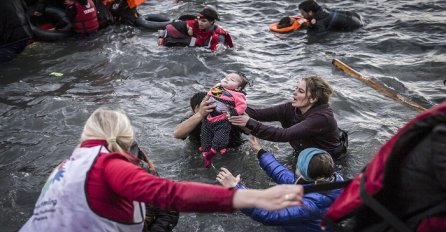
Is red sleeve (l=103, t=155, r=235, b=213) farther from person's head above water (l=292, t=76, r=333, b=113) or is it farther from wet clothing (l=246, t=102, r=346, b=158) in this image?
person's head above water (l=292, t=76, r=333, b=113)

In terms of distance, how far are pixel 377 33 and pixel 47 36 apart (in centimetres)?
827

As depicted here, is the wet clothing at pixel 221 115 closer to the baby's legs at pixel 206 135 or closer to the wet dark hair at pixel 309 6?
the baby's legs at pixel 206 135

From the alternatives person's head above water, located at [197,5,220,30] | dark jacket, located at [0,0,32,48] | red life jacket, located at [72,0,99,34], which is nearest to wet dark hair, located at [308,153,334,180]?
person's head above water, located at [197,5,220,30]

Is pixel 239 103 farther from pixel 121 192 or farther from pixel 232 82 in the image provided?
pixel 121 192

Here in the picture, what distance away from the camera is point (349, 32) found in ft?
36.0

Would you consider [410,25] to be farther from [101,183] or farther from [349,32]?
[101,183]

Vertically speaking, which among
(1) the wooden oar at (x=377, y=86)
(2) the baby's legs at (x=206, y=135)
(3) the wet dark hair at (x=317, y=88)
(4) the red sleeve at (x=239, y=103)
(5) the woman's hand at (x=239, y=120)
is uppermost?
(3) the wet dark hair at (x=317, y=88)

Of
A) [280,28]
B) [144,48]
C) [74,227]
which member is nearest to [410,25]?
[280,28]

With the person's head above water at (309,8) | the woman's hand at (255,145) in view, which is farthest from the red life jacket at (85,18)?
the woman's hand at (255,145)

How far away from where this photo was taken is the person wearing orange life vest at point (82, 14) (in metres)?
10.6

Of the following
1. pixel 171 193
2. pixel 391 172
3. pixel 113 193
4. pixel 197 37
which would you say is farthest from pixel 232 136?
pixel 197 37

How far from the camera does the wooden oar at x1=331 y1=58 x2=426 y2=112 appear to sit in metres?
7.19

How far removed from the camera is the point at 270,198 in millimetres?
2238

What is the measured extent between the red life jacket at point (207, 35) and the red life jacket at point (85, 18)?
8.87 ft
